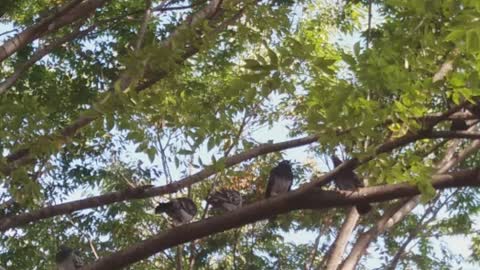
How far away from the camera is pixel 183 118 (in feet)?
13.7

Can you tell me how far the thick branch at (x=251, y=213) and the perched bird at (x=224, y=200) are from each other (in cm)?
219

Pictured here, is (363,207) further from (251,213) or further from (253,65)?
(253,65)

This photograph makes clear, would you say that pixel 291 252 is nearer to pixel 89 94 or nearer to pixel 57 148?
pixel 89 94

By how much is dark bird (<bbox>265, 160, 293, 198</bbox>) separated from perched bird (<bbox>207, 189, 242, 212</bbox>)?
31cm

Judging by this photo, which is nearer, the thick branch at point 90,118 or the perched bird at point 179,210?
the thick branch at point 90,118

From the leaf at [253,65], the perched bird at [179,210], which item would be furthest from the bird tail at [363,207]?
the perched bird at [179,210]

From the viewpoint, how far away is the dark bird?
5949 mm

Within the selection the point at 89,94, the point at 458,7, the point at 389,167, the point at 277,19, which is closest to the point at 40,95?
the point at 89,94

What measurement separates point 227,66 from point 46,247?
3.16m

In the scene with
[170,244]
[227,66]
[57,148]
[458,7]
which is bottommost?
[170,244]

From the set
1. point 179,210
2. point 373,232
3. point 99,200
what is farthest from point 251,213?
point 373,232

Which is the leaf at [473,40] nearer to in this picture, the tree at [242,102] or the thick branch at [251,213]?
the tree at [242,102]

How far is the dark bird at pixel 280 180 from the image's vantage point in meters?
5.95

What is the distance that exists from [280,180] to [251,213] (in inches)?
102
